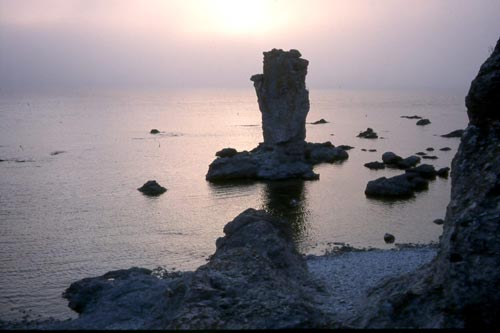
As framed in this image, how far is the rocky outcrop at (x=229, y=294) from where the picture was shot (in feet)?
52.9

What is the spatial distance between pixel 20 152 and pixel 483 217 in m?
93.5

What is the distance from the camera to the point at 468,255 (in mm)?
13719

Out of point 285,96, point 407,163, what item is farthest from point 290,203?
point 407,163

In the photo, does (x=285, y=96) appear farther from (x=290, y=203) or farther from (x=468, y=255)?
(x=468, y=255)

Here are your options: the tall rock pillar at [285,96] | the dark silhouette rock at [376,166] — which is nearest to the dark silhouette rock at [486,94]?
the tall rock pillar at [285,96]

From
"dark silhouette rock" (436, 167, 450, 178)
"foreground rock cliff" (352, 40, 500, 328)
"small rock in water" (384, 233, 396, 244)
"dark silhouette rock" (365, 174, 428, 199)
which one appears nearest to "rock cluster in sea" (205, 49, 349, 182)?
"dark silhouette rock" (365, 174, 428, 199)

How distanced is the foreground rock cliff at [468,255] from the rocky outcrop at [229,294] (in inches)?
97.5

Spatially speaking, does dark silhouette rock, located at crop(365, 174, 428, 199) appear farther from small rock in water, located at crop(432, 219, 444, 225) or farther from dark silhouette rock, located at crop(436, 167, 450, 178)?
small rock in water, located at crop(432, 219, 444, 225)

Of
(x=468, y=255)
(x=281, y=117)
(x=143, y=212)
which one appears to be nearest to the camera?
(x=468, y=255)

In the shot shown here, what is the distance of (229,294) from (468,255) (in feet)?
23.9

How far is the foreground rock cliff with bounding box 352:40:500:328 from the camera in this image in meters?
13.3

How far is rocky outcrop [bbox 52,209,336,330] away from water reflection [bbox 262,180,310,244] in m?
17.5

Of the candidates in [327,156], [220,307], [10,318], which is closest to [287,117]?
[327,156]

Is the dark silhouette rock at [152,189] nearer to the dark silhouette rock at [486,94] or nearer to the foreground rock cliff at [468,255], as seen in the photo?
the foreground rock cliff at [468,255]
